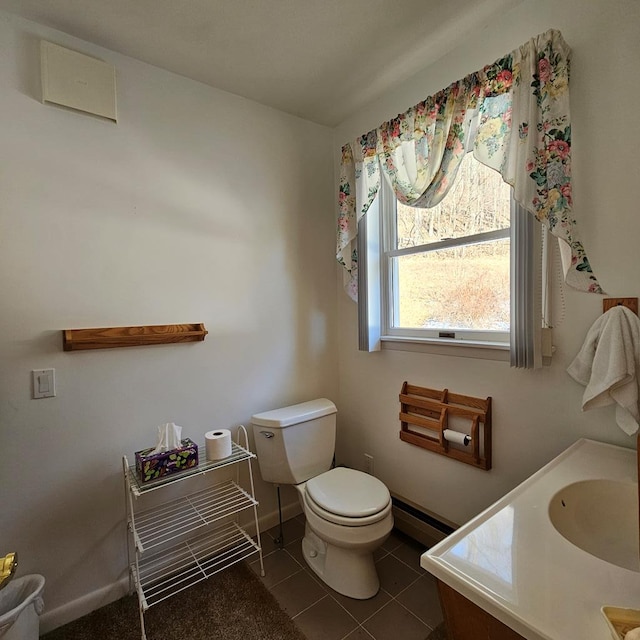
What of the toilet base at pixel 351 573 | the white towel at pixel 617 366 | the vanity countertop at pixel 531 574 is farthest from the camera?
the toilet base at pixel 351 573

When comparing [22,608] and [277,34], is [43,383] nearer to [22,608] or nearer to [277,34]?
[22,608]

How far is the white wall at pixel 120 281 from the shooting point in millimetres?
1423

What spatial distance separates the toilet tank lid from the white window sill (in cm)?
49

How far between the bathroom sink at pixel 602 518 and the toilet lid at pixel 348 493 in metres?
0.76

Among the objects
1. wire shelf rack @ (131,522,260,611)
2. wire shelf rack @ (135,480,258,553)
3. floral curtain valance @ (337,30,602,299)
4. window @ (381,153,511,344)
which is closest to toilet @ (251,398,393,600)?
A: wire shelf rack @ (135,480,258,553)

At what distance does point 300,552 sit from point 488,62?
2538mm

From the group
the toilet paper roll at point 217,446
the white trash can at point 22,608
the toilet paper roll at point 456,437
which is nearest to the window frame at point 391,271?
the toilet paper roll at point 456,437

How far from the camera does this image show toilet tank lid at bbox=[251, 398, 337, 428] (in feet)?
6.18

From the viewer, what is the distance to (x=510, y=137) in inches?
54.0

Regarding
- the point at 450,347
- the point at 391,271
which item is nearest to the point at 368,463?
the point at 450,347

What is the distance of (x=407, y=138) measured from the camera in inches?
70.2

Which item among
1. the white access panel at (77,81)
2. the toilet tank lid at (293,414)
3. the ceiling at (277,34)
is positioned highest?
the ceiling at (277,34)

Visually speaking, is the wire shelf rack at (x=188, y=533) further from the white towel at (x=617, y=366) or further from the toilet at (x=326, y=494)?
the white towel at (x=617, y=366)

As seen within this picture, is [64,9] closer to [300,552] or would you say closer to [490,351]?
[490,351]
